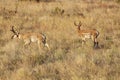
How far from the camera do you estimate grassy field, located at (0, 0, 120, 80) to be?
10.3 meters

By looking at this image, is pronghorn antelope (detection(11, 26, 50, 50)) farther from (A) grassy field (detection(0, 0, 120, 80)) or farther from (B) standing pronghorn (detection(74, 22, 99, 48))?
(B) standing pronghorn (detection(74, 22, 99, 48))

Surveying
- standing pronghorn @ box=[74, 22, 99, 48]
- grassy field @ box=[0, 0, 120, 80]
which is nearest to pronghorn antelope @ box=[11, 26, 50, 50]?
grassy field @ box=[0, 0, 120, 80]

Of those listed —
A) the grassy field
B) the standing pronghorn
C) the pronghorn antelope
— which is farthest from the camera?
the standing pronghorn

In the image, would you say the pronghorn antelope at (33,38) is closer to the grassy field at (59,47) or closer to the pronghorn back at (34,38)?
the pronghorn back at (34,38)

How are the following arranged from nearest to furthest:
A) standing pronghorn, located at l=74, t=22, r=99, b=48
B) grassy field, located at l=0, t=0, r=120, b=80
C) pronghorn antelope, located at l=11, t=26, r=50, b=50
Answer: grassy field, located at l=0, t=0, r=120, b=80 → pronghorn antelope, located at l=11, t=26, r=50, b=50 → standing pronghorn, located at l=74, t=22, r=99, b=48

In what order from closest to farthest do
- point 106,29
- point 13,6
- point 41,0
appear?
point 106,29 → point 13,6 → point 41,0

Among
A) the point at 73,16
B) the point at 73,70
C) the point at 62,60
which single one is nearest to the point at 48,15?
the point at 73,16

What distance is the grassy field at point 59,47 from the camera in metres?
10.3

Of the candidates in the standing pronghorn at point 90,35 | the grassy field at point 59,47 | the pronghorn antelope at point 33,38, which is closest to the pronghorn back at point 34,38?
the pronghorn antelope at point 33,38

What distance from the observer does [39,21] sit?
807 inches

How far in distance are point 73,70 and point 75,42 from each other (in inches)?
210

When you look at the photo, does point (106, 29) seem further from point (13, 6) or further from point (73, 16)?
point (13, 6)

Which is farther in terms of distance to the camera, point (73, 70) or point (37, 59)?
point (37, 59)

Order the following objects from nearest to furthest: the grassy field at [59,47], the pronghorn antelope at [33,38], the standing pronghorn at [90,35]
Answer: the grassy field at [59,47]
the pronghorn antelope at [33,38]
the standing pronghorn at [90,35]
